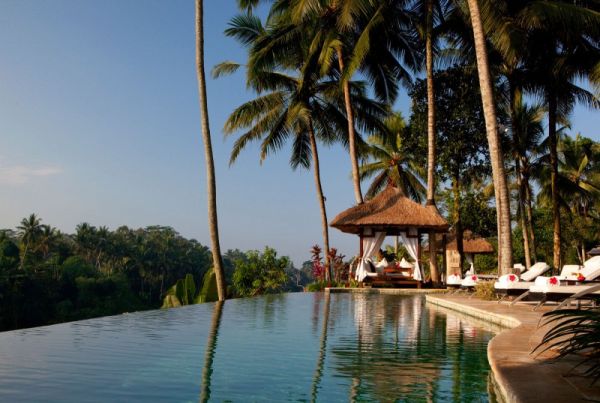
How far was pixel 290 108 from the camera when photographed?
22.8m

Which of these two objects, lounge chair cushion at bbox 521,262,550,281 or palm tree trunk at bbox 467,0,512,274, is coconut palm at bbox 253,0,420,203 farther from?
lounge chair cushion at bbox 521,262,550,281

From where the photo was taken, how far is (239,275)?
2016cm

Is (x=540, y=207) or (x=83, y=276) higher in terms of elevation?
(x=540, y=207)

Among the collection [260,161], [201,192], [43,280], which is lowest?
[43,280]

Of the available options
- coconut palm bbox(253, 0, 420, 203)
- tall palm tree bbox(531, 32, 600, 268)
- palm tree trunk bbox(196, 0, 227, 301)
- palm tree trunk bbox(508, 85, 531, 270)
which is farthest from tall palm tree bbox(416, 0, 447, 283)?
palm tree trunk bbox(196, 0, 227, 301)

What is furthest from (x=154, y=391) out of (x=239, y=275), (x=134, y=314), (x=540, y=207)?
(x=540, y=207)

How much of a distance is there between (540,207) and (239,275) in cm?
2810

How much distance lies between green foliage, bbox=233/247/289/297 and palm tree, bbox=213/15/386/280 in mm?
2134

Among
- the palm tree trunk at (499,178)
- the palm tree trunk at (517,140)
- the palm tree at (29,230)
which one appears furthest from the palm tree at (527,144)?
the palm tree at (29,230)

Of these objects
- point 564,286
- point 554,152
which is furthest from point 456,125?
point 564,286

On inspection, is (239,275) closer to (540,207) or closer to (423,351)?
(423,351)

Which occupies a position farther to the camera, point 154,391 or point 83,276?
point 83,276

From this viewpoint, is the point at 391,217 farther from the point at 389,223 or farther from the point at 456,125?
the point at 456,125

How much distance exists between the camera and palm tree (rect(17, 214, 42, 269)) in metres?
56.6
